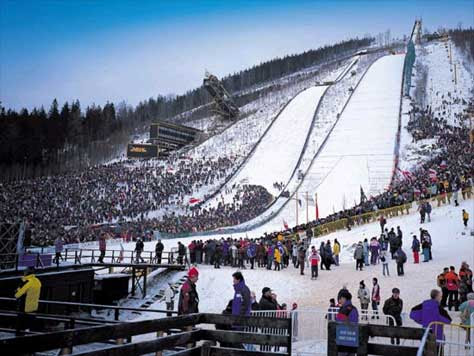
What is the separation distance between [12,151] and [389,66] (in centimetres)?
5933

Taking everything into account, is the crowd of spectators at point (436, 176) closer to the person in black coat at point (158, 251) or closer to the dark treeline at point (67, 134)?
the person in black coat at point (158, 251)

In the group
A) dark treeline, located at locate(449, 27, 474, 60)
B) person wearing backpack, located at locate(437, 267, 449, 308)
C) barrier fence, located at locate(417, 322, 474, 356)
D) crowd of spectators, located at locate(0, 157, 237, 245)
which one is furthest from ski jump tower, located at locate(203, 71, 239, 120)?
barrier fence, located at locate(417, 322, 474, 356)

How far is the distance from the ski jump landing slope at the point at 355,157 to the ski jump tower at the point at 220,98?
19.0m

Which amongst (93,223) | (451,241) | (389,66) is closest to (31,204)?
(93,223)

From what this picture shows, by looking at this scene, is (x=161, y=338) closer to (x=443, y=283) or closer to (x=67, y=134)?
(x=443, y=283)

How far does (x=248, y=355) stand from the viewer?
489cm

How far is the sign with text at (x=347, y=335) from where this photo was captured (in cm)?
471

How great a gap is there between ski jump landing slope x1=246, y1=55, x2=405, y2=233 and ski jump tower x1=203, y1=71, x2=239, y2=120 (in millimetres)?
18977

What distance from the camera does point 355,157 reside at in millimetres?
45844

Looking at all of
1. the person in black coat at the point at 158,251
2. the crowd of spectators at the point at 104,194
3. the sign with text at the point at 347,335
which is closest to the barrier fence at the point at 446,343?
the sign with text at the point at 347,335

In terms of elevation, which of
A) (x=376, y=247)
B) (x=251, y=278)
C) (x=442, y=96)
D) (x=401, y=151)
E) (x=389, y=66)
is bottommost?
(x=251, y=278)

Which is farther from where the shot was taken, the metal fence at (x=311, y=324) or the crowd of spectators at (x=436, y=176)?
the crowd of spectators at (x=436, y=176)

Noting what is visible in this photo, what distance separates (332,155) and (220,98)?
30.1 metres

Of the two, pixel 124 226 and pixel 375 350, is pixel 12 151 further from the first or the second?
pixel 375 350
